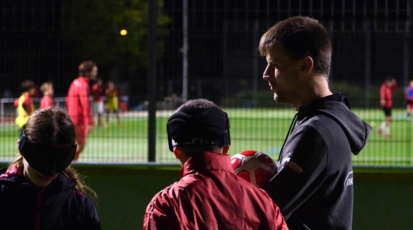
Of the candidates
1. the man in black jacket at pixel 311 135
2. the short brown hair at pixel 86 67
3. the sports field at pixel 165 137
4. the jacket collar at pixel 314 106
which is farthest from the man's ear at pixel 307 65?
the short brown hair at pixel 86 67

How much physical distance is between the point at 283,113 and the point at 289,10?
8.38 feet

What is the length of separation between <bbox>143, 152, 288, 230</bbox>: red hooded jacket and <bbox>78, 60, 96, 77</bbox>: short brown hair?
6070 millimetres

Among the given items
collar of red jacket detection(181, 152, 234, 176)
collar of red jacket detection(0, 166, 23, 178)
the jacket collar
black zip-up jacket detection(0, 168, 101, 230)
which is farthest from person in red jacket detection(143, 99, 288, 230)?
collar of red jacket detection(0, 166, 23, 178)

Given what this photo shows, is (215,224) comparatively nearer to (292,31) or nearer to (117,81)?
(292,31)

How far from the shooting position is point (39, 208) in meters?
2.29

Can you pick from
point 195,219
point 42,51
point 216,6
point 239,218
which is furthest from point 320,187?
point 42,51

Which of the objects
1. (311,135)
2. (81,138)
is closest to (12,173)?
(311,135)

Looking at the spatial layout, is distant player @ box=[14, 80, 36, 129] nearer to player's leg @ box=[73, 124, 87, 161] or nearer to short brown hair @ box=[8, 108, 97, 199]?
player's leg @ box=[73, 124, 87, 161]

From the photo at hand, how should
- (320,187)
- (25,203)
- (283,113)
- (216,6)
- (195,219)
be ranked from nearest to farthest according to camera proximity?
(195,219) < (320,187) < (25,203) < (216,6) < (283,113)

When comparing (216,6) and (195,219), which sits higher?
(216,6)

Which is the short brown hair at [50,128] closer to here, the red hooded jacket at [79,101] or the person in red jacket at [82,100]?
the person in red jacket at [82,100]

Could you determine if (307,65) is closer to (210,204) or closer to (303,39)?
(303,39)

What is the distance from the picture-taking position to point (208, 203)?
182 cm

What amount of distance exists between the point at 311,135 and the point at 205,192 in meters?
0.42
